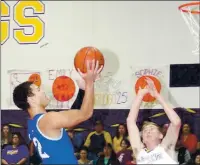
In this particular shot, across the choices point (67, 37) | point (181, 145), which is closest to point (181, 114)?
point (181, 145)

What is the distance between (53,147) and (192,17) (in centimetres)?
277

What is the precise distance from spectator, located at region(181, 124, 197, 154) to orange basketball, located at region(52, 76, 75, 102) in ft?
5.10

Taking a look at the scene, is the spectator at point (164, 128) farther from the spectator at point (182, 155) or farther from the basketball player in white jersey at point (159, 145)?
the basketball player in white jersey at point (159, 145)

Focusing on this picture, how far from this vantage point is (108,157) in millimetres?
5988

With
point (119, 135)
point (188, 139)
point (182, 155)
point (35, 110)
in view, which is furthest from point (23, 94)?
point (188, 139)

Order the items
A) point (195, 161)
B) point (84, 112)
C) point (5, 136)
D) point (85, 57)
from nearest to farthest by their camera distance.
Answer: point (84, 112)
point (85, 57)
point (195, 161)
point (5, 136)

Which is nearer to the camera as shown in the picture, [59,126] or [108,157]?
[59,126]

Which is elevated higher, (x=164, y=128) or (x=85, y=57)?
(x=85, y=57)

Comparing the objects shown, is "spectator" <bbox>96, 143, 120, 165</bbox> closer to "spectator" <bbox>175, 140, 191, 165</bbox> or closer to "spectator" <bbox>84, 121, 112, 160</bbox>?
"spectator" <bbox>84, 121, 112, 160</bbox>

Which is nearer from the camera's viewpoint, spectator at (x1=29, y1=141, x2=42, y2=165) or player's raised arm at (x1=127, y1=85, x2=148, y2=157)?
player's raised arm at (x1=127, y1=85, x2=148, y2=157)

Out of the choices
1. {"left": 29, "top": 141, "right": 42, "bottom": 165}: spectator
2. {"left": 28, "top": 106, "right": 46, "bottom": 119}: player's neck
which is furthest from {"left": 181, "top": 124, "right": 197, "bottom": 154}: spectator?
{"left": 28, "top": 106, "right": 46, "bottom": 119}: player's neck

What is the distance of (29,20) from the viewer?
652 cm

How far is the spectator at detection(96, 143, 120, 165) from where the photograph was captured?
5.94m

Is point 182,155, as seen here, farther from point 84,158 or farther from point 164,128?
point 84,158
